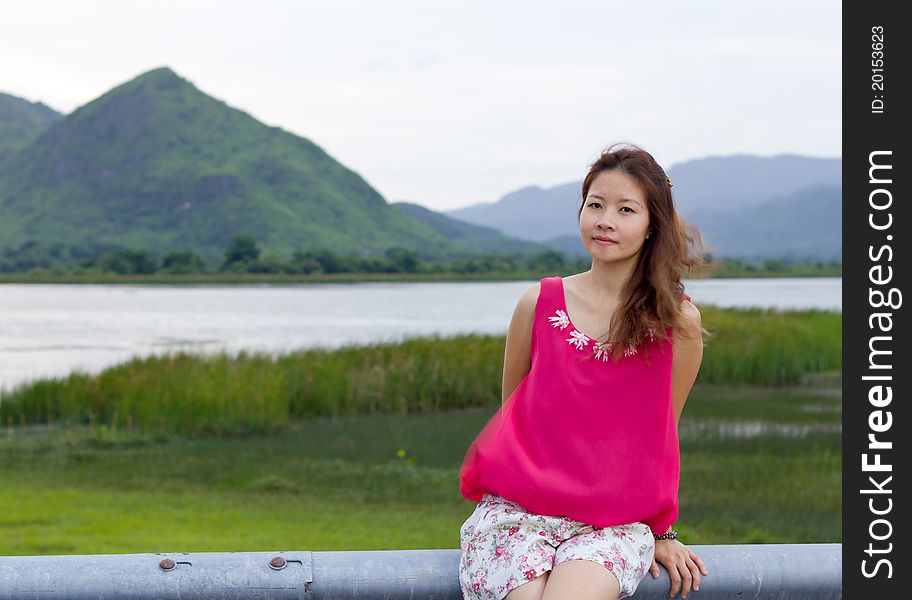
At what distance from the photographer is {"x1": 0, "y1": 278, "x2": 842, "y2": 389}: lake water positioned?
27.5 m

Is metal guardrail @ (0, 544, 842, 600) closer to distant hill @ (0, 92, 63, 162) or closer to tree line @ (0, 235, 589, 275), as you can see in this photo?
tree line @ (0, 235, 589, 275)

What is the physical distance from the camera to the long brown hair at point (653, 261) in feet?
8.00

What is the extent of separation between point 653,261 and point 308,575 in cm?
114

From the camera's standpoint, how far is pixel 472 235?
174 m

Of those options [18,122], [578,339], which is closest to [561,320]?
[578,339]

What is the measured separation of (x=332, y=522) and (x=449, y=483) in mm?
2042

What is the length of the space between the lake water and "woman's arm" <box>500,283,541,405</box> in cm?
1461

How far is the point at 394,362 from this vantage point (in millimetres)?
16484

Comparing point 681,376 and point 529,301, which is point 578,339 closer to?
point 529,301

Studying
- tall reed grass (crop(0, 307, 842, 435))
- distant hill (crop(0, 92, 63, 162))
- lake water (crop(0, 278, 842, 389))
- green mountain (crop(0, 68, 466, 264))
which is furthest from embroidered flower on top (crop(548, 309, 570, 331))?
distant hill (crop(0, 92, 63, 162))

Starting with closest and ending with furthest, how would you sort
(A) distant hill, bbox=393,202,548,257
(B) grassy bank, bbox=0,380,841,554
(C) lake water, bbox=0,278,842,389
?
(B) grassy bank, bbox=0,380,841,554, (C) lake water, bbox=0,278,842,389, (A) distant hill, bbox=393,202,548,257
